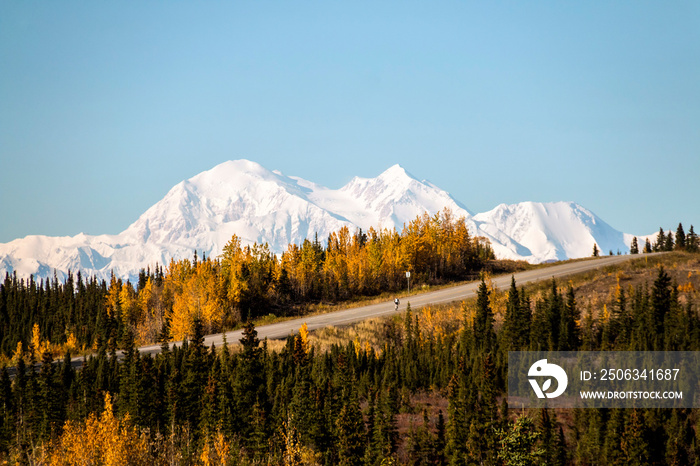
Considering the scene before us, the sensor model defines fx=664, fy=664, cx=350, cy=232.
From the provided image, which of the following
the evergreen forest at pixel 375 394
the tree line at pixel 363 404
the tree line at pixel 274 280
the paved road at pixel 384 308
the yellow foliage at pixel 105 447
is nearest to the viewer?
the yellow foliage at pixel 105 447

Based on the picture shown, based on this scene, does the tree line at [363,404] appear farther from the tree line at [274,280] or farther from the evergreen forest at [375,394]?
the tree line at [274,280]

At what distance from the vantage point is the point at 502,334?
169ft

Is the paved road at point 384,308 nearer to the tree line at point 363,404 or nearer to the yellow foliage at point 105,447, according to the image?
the tree line at point 363,404

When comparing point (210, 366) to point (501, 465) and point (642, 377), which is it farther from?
point (642, 377)

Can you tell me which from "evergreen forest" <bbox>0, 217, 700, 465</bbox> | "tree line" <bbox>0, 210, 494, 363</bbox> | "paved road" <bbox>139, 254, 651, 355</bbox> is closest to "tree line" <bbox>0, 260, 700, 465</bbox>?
"evergreen forest" <bbox>0, 217, 700, 465</bbox>

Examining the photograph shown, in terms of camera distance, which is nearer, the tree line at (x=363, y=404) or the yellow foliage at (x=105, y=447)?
the yellow foliage at (x=105, y=447)

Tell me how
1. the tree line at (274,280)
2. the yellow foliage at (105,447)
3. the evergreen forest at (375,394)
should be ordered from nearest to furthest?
the yellow foliage at (105,447) < the evergreen forest at (375,394) < the tree line at (274,280)

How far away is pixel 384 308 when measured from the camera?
6462 centimetres

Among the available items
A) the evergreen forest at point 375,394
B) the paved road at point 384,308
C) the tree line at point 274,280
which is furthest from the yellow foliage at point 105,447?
the tree line at point 274,280

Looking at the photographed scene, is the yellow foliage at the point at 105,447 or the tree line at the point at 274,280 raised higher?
the tree line at the point at 274,280

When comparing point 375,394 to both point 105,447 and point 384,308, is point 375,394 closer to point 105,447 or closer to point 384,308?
point 105,447

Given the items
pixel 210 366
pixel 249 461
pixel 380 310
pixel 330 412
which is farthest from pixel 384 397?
pixel 380 310

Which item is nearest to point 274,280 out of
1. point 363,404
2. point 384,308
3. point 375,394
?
point 384,308

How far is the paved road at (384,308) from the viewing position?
192ft
